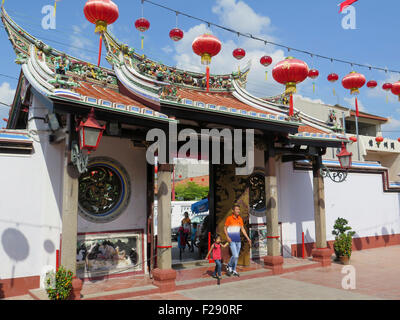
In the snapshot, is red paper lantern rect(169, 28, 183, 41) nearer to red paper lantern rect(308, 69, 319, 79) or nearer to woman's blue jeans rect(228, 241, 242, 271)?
red paper lantern rect(308, 69, 319, 79)

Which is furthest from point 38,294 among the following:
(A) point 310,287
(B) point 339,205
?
Result: (B) point 339,205

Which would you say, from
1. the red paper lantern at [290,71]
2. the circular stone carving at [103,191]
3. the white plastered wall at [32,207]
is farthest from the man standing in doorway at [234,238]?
the white plastered wall at [32,207]

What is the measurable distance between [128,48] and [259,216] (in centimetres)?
619

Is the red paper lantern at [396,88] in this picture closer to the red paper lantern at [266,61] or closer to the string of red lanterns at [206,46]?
the red paper lantern at [266,61]

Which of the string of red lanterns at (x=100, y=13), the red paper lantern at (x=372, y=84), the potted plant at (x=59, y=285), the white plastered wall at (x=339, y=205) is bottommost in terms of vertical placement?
the potted plant at (x=59, y=285)

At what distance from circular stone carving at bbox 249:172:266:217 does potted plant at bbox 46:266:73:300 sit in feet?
20.1

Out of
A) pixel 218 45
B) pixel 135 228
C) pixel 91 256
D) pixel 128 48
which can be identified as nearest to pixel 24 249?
pixel 91 256

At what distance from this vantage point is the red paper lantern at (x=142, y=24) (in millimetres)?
9500

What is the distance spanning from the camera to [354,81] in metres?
10.5

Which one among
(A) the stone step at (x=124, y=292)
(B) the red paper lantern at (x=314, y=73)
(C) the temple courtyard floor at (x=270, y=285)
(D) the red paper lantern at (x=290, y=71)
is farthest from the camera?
(B) the red paper lantern at (x=314, y=73)

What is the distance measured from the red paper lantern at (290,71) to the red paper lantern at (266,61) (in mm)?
4129

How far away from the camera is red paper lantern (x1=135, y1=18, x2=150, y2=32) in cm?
950

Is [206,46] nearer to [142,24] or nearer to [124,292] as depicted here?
[142,24]

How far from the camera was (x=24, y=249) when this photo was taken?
701 centimetres
